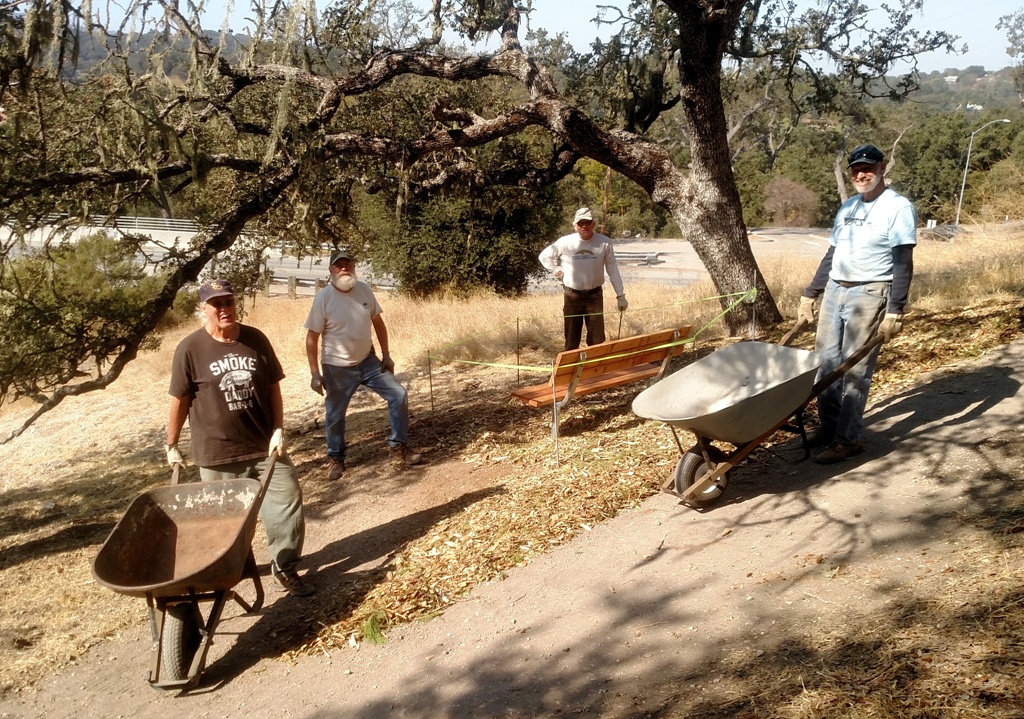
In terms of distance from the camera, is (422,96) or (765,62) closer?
(422,96)

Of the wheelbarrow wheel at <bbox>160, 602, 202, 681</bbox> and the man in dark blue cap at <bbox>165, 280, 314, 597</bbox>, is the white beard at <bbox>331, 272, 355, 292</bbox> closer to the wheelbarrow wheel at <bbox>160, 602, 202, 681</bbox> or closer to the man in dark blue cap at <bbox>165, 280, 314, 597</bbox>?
the man in dark blue cap at <bbox>165, 280, 314, 597</bbox>

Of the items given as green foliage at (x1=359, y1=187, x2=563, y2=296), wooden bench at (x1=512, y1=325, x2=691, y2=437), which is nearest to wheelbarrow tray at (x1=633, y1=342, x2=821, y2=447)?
wooden bench at (x1=512, y1=325, x2=691, y2=437)

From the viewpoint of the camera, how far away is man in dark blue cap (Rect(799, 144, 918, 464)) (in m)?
5.00

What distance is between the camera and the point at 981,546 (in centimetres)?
412

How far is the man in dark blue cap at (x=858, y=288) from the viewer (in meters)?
5.00

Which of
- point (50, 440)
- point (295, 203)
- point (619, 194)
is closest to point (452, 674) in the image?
point (295, 203)

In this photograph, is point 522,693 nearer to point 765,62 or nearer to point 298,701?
point 298,701

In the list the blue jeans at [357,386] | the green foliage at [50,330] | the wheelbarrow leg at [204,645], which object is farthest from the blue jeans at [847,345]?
the green foliage at [50,330]

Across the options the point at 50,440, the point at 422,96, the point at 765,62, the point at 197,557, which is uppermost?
the point at 765,62

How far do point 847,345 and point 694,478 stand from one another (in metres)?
1.34

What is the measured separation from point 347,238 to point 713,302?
547 cm

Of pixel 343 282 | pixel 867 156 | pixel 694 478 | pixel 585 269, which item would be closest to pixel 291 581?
pixel 343 282

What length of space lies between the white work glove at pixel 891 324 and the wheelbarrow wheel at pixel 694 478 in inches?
51.3

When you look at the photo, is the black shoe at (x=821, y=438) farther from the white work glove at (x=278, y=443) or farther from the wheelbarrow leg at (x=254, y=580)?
the wheelbarrow leg at (x=254, y=580)
